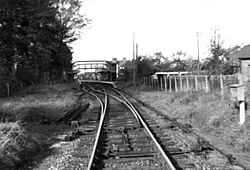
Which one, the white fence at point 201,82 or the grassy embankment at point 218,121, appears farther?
the white fence at point 201,82

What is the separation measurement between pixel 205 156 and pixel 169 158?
856mm

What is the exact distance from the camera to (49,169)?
688cm

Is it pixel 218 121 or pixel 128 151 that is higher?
pixel 218 121

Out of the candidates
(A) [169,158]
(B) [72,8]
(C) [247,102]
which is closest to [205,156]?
(A) [169,158]

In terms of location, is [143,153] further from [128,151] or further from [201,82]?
[201,82]

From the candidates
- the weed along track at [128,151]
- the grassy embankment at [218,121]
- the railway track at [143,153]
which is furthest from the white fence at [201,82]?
the railway track at [143,153]

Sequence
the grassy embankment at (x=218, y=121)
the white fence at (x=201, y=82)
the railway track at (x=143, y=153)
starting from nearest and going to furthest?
the railway track at (x=143, y=153) < the grassy embankment at (x=218, y=121) < the white fence at (x=201, y=82)

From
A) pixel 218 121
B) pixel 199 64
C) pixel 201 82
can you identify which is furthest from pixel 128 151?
pixel 199 64

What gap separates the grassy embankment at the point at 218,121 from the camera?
27.2ft

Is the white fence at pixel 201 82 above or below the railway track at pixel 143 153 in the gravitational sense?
above

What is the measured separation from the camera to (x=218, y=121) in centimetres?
1125

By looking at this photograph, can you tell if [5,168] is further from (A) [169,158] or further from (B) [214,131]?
(B) [214,131]

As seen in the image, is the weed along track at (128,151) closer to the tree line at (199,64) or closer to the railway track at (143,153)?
the railway track at (143,153)

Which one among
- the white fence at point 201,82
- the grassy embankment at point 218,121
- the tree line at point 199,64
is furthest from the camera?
the tree line at point 199,64
